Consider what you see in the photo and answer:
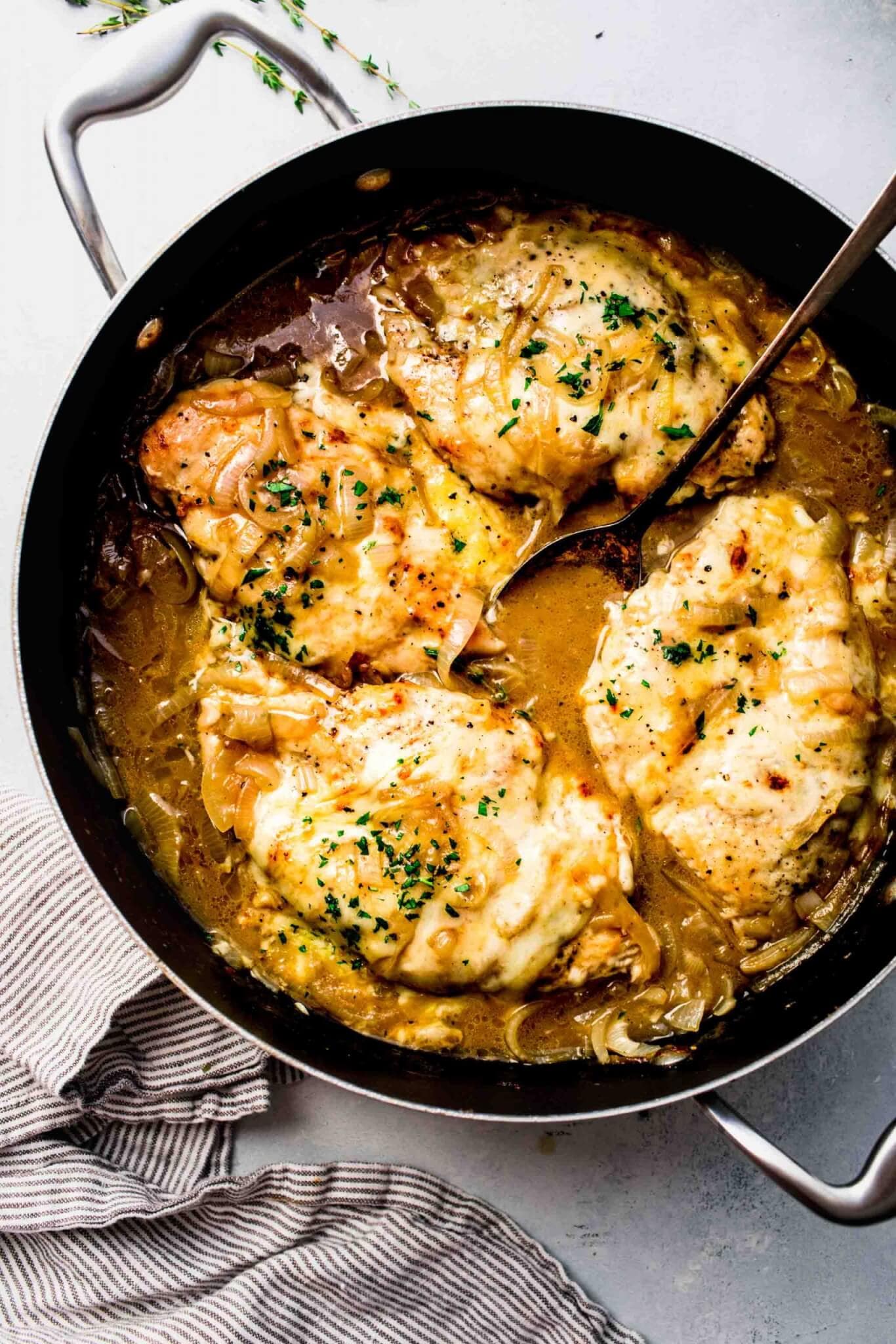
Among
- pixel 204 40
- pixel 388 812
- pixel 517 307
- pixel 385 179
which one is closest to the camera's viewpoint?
pixel 204 40

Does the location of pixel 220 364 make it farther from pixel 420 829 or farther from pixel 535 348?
pixel 420 829

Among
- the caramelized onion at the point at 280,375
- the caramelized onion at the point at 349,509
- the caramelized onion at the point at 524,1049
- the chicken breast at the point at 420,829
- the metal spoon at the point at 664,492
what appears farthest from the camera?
the caramelized onion at the point at 280,375

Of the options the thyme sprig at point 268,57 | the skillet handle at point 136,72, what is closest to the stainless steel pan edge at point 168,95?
the skillet handle at point 136,72

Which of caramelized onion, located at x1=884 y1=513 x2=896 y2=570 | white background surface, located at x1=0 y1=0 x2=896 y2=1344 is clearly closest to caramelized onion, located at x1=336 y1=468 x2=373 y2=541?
white background surface, located at x1=0 y1=0 x2=896 y2=1344

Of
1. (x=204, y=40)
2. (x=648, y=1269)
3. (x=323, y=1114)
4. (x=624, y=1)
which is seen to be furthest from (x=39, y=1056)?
(x=624, y=1)

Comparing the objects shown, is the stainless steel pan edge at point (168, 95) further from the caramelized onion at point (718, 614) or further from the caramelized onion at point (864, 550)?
the caramelized onion at point (864, 550)

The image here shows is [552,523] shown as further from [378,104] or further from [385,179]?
[378,104]

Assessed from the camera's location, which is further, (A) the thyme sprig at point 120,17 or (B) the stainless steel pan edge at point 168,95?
(A) the thyme sprig at point 120,17
